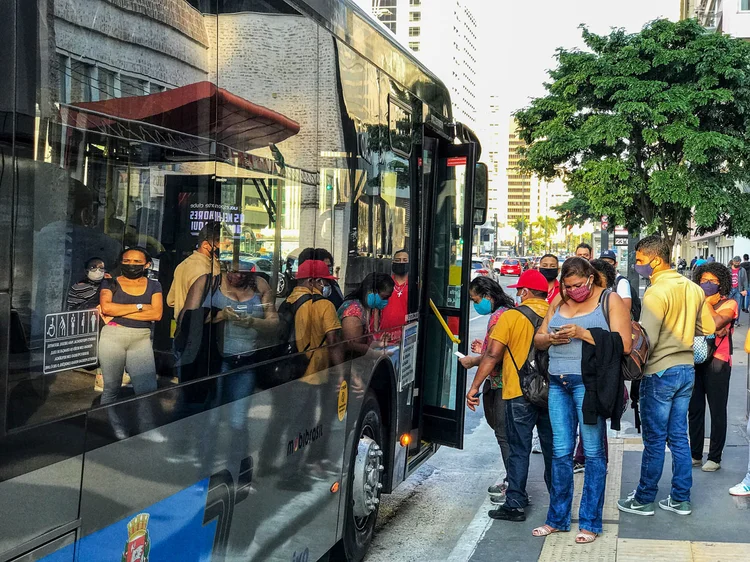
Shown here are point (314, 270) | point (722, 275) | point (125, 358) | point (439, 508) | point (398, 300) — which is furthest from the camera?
point (722, 275)

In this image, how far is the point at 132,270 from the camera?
2.87m

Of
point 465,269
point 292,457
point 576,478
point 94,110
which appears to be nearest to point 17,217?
point 94,110

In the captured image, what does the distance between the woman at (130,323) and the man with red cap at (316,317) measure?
1229 mm

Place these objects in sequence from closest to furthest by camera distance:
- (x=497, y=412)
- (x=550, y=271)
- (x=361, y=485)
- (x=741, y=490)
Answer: (x=361, y=485)
(x=497, y=412)
(x=741, y=490)
(x=550, y=271)

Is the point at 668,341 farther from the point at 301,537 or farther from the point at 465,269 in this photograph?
the point at 301,537

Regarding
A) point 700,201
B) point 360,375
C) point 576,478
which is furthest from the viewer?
point 700,201

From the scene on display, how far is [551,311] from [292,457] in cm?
240

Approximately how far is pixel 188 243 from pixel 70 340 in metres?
0.72

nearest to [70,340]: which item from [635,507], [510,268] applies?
[635,507]

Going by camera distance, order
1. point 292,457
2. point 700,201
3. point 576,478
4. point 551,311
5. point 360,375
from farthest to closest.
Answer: point 700,201, point 576,478, point 551,311, point 360,375, point 292,457

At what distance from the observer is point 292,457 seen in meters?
4.31

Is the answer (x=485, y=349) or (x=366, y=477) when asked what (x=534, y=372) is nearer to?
(x=485, y=349)

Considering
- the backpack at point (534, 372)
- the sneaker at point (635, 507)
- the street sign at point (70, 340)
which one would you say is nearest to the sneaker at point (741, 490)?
the sneaker at point (635, 507)

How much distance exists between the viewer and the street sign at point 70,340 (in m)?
2.50
